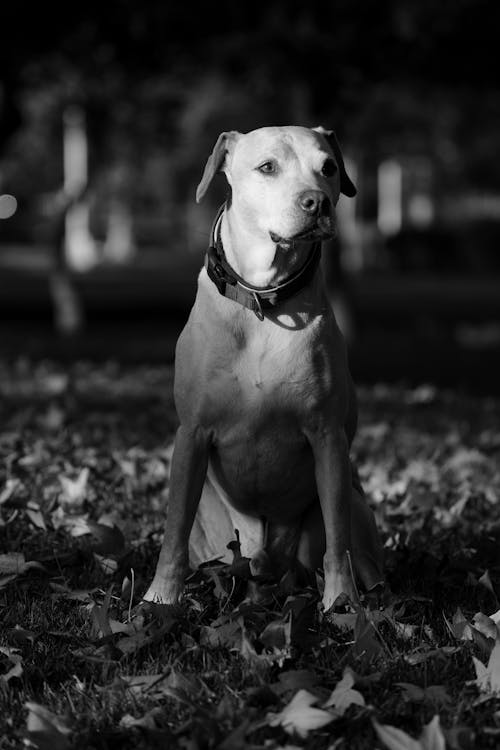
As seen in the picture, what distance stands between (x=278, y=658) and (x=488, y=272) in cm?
3493

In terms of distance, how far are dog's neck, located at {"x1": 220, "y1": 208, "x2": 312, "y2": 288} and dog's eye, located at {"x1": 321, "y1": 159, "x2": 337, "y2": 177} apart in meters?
0.22

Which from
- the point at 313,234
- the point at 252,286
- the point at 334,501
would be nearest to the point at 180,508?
the point at 334,501

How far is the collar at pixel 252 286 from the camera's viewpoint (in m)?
3.44

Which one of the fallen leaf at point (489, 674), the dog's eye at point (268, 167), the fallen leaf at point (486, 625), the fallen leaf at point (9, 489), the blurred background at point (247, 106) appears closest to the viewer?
the fallen leaf at point (489, 674)

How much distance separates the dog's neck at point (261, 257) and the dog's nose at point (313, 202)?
209mm

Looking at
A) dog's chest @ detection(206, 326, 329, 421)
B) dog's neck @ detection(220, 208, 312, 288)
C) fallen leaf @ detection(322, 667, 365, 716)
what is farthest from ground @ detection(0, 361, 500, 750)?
dog's neck @ detection(220, 208, 312, 288)

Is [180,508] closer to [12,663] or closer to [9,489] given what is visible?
[12,663]

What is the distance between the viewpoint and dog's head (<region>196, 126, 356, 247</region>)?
3.26 m

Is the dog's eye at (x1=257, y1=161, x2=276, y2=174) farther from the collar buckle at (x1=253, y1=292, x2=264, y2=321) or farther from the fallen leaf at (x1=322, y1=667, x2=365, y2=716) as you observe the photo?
the fallen leaf at (x1=322, y1=667, x2=365, y2=716)

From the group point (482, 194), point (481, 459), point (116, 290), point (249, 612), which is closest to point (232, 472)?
point (249, 612)

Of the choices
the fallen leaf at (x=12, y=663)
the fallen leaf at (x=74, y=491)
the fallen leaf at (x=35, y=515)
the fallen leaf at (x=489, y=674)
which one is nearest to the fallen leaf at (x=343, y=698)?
the fallen leaf at (x=489, y=674)

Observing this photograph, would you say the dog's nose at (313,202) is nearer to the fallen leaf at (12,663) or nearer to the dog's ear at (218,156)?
the dog's ear at (218,156)

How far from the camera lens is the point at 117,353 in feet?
38.8

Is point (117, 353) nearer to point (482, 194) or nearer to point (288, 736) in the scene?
point (288, 736)
